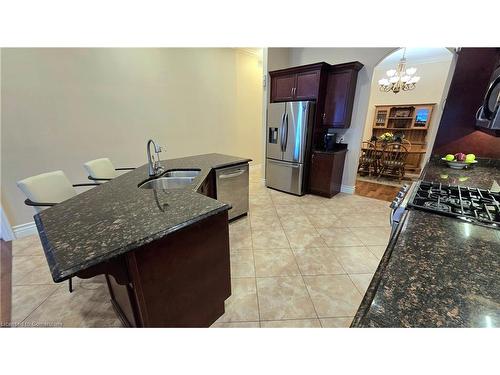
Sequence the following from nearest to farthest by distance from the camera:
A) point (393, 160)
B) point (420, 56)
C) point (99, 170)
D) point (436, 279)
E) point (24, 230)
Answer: point (436, 279) < point (99, 170) < point (24, 230) < point (393, 160) < point (420, 56)

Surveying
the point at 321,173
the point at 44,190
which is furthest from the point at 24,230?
the point at 321,173

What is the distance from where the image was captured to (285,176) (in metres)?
3.83

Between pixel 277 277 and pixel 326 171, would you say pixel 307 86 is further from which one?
pixel 277 277

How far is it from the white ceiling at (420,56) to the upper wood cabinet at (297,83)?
114 inches

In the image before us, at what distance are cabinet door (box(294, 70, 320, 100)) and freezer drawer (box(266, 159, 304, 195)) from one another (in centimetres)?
120

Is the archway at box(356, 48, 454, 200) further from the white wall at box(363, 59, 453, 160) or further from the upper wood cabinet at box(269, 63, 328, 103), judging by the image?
the upper wood cabinet at box(269, 63, 328, 103)

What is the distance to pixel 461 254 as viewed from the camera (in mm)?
674

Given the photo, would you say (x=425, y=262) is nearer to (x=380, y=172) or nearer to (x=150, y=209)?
(x=150, y=209)

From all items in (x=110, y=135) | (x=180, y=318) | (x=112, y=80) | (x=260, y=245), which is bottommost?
(x=260, y=245)

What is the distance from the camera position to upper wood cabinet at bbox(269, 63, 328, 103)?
330cm

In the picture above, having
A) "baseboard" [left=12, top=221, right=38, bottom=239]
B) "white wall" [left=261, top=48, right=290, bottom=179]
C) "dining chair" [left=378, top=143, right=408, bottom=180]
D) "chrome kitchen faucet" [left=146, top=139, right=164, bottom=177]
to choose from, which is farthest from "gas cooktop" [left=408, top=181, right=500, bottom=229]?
"dining chair" [left=378, top=143, right=408, bottom=180]

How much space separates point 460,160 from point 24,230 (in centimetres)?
504
